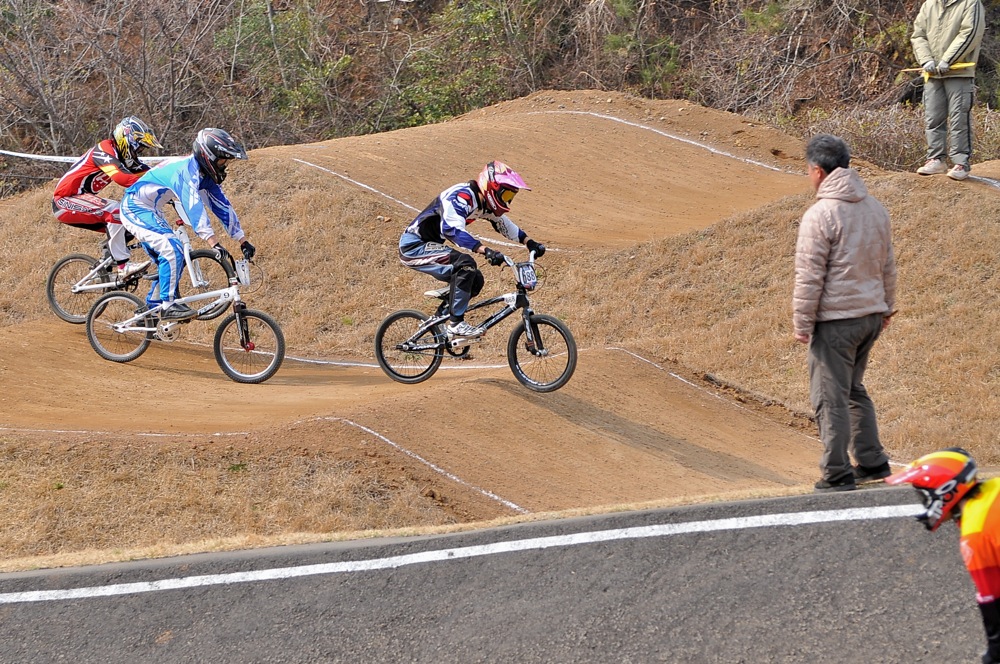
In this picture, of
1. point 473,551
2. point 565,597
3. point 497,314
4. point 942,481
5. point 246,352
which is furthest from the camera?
point 246,352

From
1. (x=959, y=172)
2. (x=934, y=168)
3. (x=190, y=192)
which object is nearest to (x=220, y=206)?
(x=190, y=192)

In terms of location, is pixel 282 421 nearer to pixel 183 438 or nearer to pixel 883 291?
pixel 183 438

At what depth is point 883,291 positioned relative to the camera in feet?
21.5

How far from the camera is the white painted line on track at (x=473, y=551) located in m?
5.75

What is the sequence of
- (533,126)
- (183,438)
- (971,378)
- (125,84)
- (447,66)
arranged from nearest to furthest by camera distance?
(183,438)
(971,378)
(533,126)
(125,84)
(447,66)

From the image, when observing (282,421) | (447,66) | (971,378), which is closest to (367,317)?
(282,421)

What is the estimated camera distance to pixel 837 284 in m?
6.39

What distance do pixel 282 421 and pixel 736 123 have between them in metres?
15.1

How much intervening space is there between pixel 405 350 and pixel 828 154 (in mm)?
5327

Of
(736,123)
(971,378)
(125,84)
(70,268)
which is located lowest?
(971,378)

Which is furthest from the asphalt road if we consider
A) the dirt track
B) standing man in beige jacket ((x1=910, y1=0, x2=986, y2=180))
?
standing man in beige jacket ((x1=910, y1=0, x2=986, y2=180))

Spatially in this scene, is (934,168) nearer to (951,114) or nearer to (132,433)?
(951,114)

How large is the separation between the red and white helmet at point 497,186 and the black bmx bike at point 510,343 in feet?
1.77

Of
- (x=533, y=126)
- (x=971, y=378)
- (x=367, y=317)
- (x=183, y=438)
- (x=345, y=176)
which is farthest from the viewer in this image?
(x=533, y=126)
